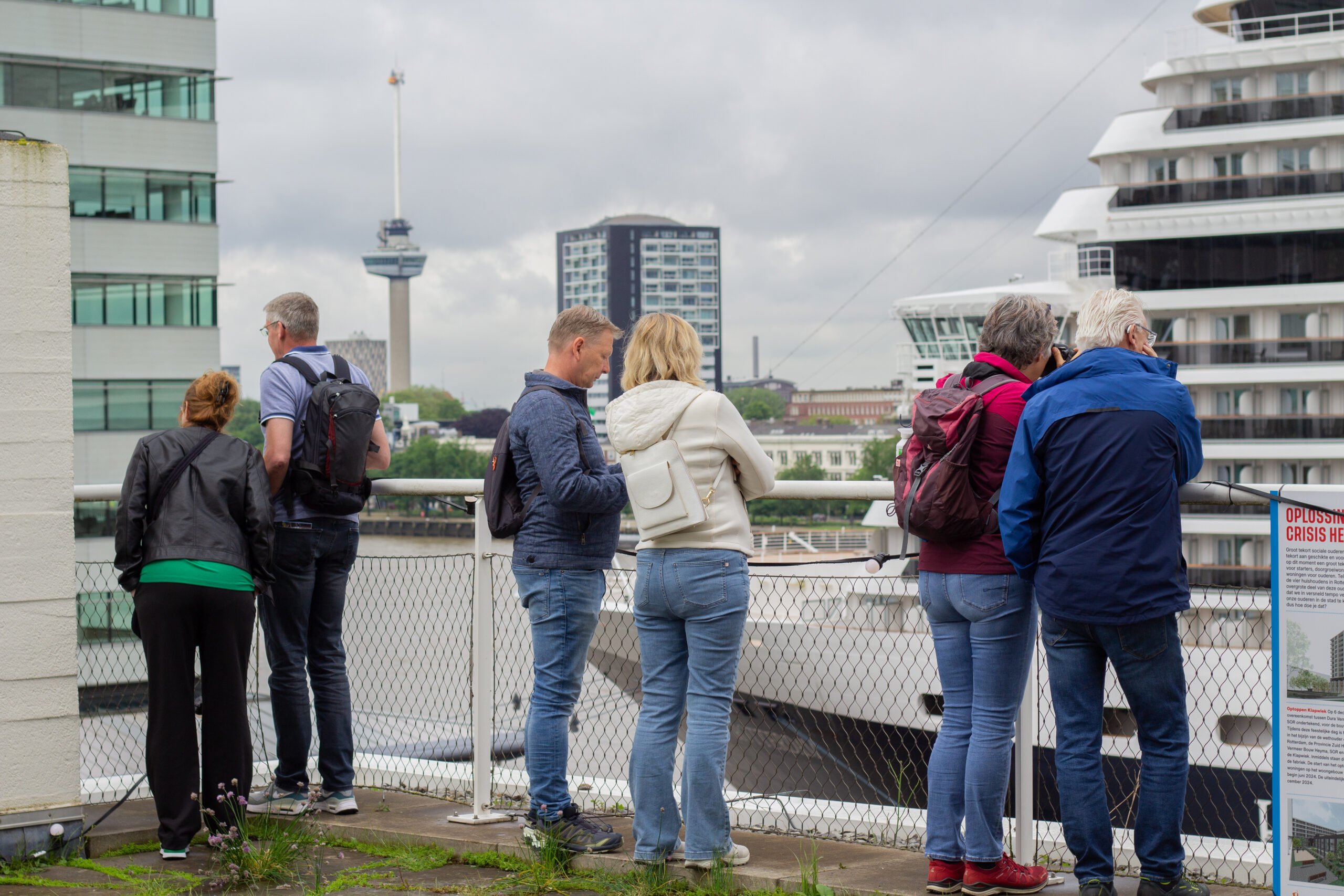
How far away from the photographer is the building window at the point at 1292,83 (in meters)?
26.6

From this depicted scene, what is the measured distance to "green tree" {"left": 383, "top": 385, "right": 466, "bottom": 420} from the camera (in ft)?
594

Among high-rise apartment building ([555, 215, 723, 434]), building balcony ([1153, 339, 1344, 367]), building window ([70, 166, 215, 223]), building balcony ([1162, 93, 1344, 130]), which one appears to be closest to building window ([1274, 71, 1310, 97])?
building balcony ([1162, 93, 1344, 130])

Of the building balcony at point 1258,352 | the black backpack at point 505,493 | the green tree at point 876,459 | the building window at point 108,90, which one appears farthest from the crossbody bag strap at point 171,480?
the green tree at point 876,459

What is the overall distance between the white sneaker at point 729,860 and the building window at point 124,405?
45.3 meters

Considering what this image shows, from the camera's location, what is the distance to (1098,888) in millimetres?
3859

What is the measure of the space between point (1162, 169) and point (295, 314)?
26131 millimetres

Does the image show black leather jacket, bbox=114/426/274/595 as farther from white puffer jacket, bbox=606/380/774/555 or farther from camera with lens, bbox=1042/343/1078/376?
camera with lens, bbox=1042/343/1078/376

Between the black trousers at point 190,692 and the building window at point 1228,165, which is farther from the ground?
the building window at point 1228,165

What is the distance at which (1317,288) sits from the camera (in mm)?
25922

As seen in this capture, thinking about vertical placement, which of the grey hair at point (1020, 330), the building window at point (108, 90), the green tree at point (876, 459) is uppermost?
the building window at point (108, 90)

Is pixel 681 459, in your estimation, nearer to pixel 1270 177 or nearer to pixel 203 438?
pixel 203 438

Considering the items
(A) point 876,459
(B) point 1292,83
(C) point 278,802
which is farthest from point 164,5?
(C) point 278,802

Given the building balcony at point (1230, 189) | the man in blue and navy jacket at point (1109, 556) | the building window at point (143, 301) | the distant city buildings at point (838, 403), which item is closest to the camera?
the man in blue and navy jacket at point (1109, 556)

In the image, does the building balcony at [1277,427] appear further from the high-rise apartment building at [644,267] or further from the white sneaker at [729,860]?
the high-rise apartment building at [644,267]
